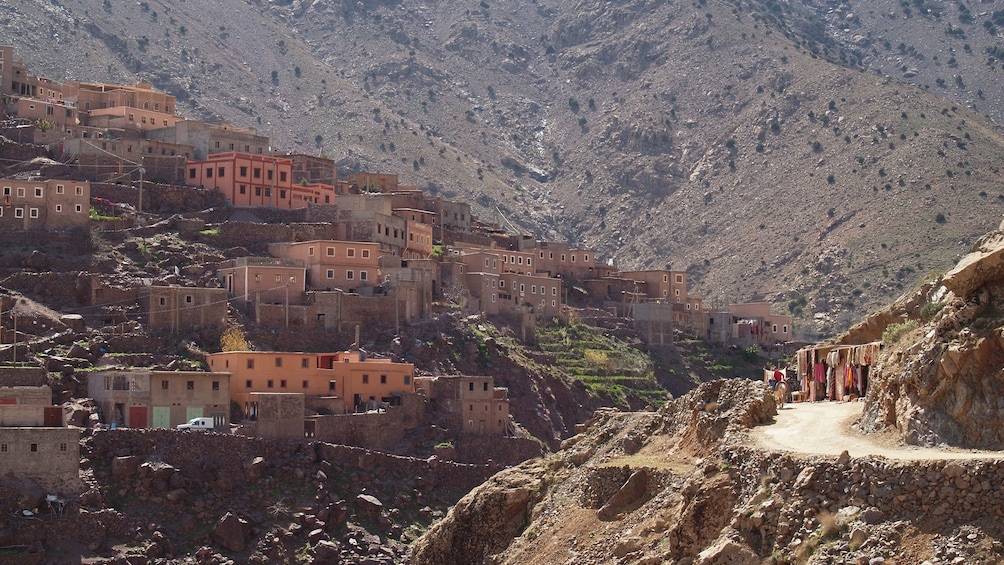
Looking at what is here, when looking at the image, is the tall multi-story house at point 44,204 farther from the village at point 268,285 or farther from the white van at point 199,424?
the white van at point 199,424

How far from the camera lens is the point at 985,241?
20.5 meters

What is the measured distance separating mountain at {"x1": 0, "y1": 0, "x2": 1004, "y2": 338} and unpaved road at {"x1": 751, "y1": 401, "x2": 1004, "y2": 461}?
75.2m

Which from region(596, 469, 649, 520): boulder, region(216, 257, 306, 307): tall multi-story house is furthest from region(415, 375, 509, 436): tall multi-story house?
region(596, 469, 649, 520): boulder

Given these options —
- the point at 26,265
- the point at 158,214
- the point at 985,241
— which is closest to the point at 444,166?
the point at 158,214

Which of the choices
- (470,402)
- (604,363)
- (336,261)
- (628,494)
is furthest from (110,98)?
(628,494)

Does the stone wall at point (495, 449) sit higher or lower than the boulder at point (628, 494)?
lower

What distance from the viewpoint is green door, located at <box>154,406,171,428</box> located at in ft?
194

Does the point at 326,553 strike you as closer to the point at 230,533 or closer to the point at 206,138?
the point at 230,533

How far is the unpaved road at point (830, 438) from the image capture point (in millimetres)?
19094

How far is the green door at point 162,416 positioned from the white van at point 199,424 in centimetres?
43

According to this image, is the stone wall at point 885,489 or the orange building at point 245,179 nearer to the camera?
the stone wall at point 885,489

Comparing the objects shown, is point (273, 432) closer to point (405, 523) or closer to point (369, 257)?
point (405, 523)

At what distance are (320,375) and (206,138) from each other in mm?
20353

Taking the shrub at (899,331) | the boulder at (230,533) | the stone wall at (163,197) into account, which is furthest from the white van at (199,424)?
the shrub at (899,331)
